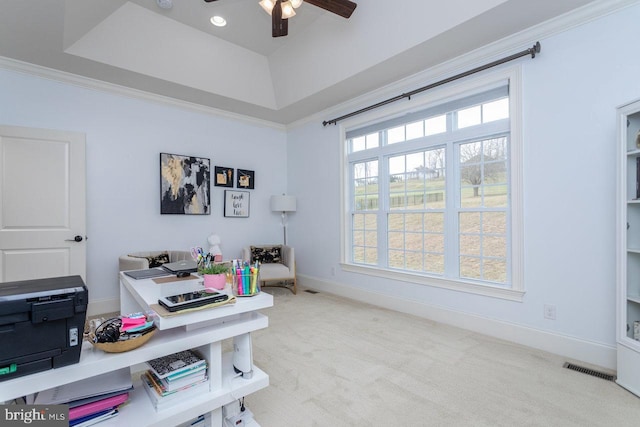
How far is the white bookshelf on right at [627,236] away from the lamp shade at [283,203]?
4003 millimetres

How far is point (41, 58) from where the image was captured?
334 cm

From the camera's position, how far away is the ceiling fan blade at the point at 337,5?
261 centimetres

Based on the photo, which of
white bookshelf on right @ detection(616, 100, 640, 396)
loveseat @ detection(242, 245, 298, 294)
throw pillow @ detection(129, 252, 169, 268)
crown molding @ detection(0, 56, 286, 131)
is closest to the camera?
white bookshelf on right @ detection(616, 100, 640, 396)

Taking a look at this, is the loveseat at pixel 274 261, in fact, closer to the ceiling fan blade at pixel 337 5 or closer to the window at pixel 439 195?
the window at pixel 439 195

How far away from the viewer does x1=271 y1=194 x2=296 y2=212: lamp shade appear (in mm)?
5180

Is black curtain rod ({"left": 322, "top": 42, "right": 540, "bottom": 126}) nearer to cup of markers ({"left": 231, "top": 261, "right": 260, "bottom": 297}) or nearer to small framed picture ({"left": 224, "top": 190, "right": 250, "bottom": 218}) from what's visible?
small framed picture ({"left": 224, "top": 190, "right": 250, "bottom": 218})

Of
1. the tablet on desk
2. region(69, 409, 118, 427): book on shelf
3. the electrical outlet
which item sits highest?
the tablet on desk

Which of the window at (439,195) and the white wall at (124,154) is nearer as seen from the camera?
A: the window at (439,195)

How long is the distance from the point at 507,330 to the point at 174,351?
2.97m

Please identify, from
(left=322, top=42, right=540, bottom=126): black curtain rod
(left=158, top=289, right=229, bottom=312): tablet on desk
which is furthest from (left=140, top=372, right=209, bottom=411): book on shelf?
(left=322, top=42, right=540, bottom=126): black curtain rod

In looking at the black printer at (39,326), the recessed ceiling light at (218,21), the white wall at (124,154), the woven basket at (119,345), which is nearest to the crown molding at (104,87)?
the white wall at (124,154)

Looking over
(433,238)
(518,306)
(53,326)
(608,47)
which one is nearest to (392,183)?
(433,238)

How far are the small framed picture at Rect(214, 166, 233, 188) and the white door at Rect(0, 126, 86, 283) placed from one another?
5.57 feet

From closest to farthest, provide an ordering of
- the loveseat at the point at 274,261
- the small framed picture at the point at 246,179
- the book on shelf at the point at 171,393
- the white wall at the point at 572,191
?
the book on shelf at the point at 171,393 → the white wall at the point at 572,191 → the loveseat at the point at 274,261 → the small framed picture at the point at 246,179
